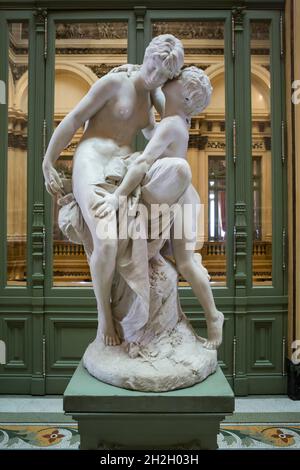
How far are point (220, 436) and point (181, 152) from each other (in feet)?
6.83

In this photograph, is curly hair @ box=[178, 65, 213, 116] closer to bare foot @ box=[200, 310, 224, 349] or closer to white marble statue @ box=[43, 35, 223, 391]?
white marble statue @ box=[43, 35, 223, 391]

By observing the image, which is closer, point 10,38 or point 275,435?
point 275,435

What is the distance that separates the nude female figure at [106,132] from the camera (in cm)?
189

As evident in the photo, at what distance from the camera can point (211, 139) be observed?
419 cm

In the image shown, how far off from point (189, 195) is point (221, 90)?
7.98ft

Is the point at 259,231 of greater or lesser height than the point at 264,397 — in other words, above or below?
above

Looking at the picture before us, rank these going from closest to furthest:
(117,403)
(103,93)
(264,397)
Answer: (117,403) < (103,93) < (264,397)

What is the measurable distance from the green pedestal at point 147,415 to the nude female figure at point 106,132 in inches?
11.7

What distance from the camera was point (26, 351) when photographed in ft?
13.2

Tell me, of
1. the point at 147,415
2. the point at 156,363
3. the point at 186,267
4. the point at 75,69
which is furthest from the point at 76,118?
the point at 75,69

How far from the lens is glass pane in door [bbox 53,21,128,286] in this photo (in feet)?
13.5

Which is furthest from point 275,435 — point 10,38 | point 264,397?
point 10,38

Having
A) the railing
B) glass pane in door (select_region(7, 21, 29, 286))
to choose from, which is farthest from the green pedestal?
glass pane in door (select_region(7, 21, 29, 286))

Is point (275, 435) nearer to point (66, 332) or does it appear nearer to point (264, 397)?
point (264, 397)
